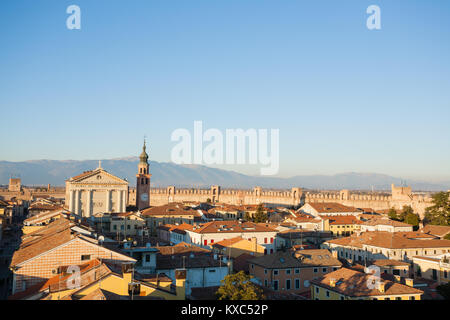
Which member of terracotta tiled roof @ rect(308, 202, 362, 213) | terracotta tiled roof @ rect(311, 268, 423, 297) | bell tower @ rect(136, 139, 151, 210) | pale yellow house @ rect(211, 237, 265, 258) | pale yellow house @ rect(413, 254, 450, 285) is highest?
bell tower @ rect(136, 139, 151, 210)

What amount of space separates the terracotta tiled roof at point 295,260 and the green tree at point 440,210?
82.4 ft

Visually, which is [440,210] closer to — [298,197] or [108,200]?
[298,197]

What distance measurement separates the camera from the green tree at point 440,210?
51931 mm

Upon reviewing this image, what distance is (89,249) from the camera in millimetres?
19656

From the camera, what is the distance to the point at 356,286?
2175 cm

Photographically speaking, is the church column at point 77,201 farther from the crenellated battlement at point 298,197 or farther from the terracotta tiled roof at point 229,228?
the crenellated battlement at point 298,197

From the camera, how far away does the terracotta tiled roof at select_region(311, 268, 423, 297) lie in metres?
20.9

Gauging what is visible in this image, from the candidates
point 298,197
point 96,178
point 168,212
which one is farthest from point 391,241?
point 298,197

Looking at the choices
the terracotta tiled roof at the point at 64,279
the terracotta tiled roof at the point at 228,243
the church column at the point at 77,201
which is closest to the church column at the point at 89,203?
the church column at the point at 77,201

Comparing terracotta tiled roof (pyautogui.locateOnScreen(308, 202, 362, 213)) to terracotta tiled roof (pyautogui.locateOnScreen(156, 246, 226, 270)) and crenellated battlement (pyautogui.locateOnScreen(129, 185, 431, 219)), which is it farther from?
terracotta tiled roof (pyautogui.locateOnScreen(156, 246, 226, 270))

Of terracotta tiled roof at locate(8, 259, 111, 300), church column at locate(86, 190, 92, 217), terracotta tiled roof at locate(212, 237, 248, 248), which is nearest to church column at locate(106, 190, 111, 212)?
church column at locate(86, 190, 92, 217)

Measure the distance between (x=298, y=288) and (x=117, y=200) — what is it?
45041 mm

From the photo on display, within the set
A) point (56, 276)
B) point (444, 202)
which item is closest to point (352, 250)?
point (444, 202)

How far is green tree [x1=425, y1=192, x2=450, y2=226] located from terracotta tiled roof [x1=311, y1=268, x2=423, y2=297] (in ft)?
106
